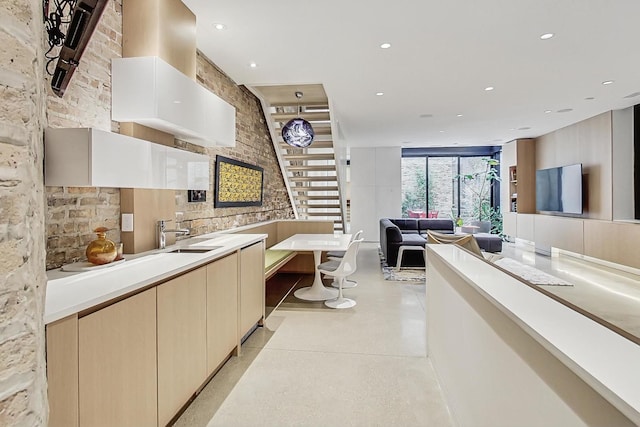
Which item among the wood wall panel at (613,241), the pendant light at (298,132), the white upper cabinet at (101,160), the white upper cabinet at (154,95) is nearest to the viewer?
the white upper cabinet at (101,160)

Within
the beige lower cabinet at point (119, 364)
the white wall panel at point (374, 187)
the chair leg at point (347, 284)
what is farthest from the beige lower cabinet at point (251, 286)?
the white wall panel at point (374, 187)

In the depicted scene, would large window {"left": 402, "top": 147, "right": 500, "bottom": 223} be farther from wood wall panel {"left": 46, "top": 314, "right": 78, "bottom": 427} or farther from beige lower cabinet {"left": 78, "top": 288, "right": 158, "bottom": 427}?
wood wall panel {"left": 46, "top": 314, "right": 78, "bottom": 427}

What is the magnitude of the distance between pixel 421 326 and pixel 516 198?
7.05 m

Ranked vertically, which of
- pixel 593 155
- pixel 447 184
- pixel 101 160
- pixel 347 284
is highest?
pixel 593 155

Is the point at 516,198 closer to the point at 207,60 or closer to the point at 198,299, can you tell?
the point at 207,60

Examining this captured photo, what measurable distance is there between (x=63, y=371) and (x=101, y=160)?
1.05 metres

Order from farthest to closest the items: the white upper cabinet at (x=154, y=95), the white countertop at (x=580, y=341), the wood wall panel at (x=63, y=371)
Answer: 1. the white upper cabinet at (x=154, y=95)
2. the wood wall panel at (x=63, y=371)
3. the white countertop at (x=580, y=341)

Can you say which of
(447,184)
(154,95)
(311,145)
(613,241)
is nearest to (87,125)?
(154,95)

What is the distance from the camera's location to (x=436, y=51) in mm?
3754

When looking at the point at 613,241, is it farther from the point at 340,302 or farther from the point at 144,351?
the point at 144,351

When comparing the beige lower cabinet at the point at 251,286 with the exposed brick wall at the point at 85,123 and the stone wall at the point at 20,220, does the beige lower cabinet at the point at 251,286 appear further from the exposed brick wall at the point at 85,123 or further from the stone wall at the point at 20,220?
the stone wall at the point at 20,220

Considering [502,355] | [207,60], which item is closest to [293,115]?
[207,60]

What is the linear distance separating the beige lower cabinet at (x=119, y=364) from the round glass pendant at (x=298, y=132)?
11.4 ft

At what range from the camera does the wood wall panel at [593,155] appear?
6.33 m
